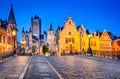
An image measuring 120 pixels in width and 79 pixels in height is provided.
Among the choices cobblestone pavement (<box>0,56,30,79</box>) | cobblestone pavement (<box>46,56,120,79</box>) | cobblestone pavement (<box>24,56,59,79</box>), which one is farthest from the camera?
cobblestone pavement (<box>46,56,120,79</box>)

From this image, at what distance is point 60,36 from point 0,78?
88.8 meters

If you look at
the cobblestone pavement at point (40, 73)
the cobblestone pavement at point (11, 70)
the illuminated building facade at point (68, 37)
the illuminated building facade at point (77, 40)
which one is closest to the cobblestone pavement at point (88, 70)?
the cobblestone pavement at point (40, 73)

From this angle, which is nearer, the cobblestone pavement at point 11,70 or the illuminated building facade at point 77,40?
the cobblestone pavement at point 11,70

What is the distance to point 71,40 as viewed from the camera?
342ft

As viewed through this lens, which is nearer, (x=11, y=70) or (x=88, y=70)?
(x=11, y=70)

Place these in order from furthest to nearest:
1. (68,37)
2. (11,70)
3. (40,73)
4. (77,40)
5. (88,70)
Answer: (77,40)
(68,37)
(88,70)
(11,70)
(40,73)

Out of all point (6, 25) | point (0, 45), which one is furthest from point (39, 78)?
point (6, 25)

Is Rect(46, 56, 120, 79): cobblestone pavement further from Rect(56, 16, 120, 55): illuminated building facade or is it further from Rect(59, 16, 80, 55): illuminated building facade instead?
Rect(59, 16, 80, 55): illuminated building facade

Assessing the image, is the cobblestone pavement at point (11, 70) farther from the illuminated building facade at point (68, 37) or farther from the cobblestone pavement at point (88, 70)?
the illuminated building facade at point (68, 37)

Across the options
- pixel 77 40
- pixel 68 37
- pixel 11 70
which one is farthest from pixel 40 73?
pixel 77 40

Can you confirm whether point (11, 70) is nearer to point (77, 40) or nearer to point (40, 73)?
point (40, 73)

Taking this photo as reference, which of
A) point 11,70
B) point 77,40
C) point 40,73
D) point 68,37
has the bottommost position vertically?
point 40,73

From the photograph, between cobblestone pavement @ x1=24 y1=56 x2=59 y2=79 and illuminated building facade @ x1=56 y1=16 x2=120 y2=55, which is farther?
illuminated building facade @ x1=56 y1=16 x2=120 y2=55

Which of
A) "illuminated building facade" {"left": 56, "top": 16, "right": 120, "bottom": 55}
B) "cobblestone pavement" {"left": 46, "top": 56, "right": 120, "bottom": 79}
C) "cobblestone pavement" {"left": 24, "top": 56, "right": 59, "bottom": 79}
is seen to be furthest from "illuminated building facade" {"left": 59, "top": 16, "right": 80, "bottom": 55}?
"cobblestone pavement" {"left": 24, "top": 56, "right": 59, "bottom": 79}
